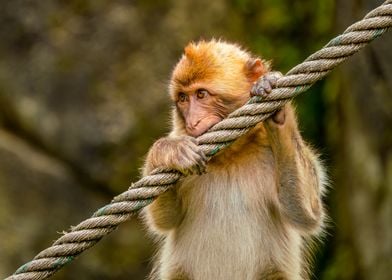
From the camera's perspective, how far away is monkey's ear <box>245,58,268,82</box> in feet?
23.7

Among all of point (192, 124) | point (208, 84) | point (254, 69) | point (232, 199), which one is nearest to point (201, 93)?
point (208, 84)

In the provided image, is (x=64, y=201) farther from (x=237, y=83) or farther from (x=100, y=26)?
(x=237, y=83)

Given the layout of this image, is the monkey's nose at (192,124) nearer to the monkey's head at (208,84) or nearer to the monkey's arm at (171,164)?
the monkey's head at (208,84)

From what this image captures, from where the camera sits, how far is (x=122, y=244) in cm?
1181

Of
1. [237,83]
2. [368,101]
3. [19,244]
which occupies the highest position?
[19,244]

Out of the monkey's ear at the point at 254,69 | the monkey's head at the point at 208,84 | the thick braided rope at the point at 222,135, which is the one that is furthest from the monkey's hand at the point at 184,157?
the monkey's ear at the point at 254,69

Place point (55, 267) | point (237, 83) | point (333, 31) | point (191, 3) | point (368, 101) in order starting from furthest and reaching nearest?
1. point (191, 3)
2. point (333, 31)
3. point (368, 101)
4. point (237, 83)
5. point (55, 267)

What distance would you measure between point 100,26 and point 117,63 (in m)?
0.54

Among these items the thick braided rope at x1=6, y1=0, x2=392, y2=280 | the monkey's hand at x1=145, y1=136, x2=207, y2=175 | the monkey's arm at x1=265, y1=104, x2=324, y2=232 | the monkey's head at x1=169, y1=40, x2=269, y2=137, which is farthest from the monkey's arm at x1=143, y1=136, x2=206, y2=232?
the monkey's arm at x1=265, y1=104, x2=324, y2=232

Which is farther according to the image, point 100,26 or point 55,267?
point 100,26

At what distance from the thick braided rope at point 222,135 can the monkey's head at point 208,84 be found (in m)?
0.94

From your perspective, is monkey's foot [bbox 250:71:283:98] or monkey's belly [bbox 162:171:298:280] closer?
monkey's foot [bbox 250:71:283:98]

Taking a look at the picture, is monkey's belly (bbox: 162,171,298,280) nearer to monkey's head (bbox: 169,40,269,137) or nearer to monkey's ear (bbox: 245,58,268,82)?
monkey's head (bbox: 169,40,269,137)

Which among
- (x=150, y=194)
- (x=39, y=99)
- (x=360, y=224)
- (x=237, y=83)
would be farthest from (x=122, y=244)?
(x=150, y=194)
